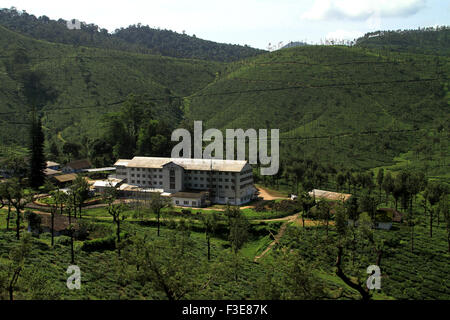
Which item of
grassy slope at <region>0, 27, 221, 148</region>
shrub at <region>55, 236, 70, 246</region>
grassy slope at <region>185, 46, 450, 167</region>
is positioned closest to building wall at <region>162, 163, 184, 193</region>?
shrub at <region>55, 236, 70, 246</region>

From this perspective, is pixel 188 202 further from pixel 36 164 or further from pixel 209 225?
pixel 36 164

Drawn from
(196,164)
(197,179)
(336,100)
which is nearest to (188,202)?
(197,179)

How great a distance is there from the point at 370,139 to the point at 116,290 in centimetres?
7810

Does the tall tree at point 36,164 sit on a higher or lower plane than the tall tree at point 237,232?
higher

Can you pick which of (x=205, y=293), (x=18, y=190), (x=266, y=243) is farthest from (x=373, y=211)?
(x=18, y=190)

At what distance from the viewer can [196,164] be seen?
6291cm

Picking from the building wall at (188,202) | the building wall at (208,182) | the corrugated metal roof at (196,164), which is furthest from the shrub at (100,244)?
the corrugated metal roof at (196,164)

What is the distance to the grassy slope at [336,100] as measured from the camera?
92.6 meters

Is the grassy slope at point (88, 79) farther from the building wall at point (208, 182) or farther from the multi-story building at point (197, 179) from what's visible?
the building wall at point (208, 182)

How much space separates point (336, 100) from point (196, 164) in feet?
199

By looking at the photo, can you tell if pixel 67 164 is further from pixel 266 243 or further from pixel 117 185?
pixel 266 243

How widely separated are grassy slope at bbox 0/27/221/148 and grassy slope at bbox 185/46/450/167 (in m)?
16.5

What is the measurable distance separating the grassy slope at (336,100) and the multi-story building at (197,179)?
101 feet

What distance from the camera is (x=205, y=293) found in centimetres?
2308
